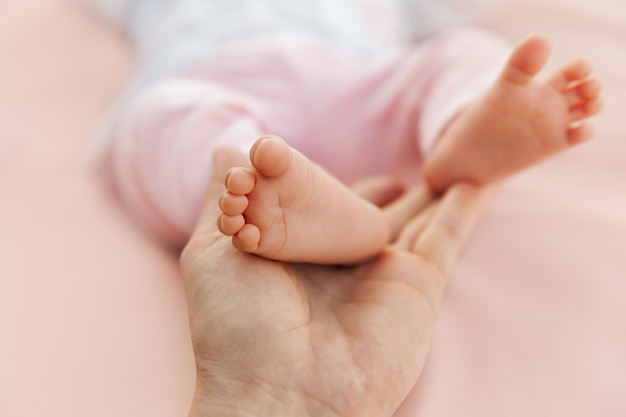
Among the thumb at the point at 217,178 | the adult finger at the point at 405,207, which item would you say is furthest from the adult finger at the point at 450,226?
the thumb at the point at 217,178

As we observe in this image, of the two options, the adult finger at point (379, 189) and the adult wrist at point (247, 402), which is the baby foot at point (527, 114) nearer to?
the adult finger at point (379, 189)

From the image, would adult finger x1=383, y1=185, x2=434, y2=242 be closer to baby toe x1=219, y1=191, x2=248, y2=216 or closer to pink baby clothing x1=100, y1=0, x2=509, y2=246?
pink baby clothing x1=100, y1=0, x2=509, y2=246

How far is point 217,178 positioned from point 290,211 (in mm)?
114

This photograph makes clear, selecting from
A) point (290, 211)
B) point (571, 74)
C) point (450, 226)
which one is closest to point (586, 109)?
point (571, 74)

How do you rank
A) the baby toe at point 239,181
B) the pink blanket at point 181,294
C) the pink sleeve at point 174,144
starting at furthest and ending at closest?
the pink sleeve at point 174,144 < the pink blanket at point 181,294 < the baby toe at point 239,181

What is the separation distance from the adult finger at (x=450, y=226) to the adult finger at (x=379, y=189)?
2.4 inches

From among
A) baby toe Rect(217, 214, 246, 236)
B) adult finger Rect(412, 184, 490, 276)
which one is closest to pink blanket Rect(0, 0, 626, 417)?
adult finger Rect(412, 184, 490, 276)

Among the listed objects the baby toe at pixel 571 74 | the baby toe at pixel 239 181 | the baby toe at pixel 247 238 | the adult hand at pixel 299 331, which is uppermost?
the baby toe at pixel 239 181

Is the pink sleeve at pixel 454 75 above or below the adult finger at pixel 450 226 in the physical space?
above

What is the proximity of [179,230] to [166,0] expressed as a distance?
41 centimetres

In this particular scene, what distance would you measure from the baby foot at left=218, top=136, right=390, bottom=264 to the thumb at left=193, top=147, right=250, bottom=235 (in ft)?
0.24

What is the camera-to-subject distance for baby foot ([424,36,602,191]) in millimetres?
550

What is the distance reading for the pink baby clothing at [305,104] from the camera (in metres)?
0.65

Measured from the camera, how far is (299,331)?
444 mm
